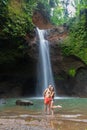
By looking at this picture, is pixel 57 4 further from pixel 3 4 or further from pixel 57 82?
pixel 3 4

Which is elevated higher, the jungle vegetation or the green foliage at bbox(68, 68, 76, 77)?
the jungle vegetation

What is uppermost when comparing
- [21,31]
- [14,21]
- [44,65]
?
[14,21]

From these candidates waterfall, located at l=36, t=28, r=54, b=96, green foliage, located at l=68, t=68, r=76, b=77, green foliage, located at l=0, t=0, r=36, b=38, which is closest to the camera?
green foliage, located at l=0, t=0, r=36, b=38

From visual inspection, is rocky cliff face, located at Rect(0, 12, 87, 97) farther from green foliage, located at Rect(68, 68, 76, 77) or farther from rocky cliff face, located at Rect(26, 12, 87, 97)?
green foliage, located at Rect(68, 68, 76, 77)

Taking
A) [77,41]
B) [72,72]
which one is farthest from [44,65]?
[77,41]

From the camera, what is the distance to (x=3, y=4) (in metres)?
27.4

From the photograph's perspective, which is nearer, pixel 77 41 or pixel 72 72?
pixel 72 72

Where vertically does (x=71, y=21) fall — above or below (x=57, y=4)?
below

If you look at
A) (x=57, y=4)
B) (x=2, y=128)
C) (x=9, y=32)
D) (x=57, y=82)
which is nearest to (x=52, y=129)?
(x=2, y=128)

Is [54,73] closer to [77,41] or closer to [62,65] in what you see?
[62,65]

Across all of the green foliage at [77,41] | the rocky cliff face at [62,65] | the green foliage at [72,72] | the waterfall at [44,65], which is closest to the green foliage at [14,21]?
the rocky cliff face at [62,65]

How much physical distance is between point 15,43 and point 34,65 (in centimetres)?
491

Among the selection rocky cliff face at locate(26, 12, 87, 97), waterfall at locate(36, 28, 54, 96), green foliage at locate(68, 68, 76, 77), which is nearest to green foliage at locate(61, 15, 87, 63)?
rocky cliff face at locate(26, 12, 87, 97)

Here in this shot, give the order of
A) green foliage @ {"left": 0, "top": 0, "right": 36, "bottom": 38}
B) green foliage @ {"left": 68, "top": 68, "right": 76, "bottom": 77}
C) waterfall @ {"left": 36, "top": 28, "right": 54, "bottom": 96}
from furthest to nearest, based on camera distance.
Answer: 1. waterfall @ {"left": 36, "top": 28, "right": 54, "bottom": 96}
2. green foliage @ {"left": 68, "top": 68, "right": 76, "bottom": 77}
3. green foliage @ {"left": 0, "top": 0, "right": 36, "bottom": 38}
